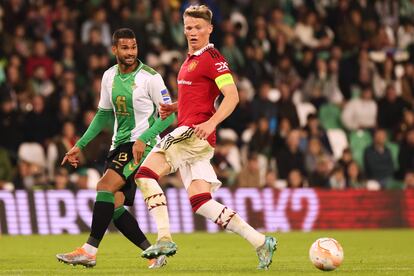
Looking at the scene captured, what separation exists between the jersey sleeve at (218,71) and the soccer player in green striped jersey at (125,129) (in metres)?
0.87

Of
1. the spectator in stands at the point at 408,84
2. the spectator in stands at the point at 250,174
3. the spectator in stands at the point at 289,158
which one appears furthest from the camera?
the spectator in stands at the point at 408,84

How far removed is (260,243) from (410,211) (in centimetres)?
1134

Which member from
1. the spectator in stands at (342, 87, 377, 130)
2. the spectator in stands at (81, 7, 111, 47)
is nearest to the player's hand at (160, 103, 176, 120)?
the spectator in stands at (81, 7, 111, 47)

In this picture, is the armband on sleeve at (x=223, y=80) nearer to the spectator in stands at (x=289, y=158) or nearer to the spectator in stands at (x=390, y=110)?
the spectator in stands at (x=289, y=158)

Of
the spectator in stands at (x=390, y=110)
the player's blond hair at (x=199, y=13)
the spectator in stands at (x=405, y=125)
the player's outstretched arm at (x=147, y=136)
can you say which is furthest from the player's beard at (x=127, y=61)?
the spectator in stands at (x=390, y=110)

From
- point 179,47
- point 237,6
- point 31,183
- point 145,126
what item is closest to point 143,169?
point 145,126

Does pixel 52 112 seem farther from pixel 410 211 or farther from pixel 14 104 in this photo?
pixel 410 211

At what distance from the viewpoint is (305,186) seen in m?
22.0

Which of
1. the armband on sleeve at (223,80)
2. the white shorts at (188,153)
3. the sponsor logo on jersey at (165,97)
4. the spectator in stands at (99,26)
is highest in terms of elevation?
the spectator in stands at (99,26)

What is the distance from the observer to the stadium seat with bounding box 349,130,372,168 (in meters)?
23.5

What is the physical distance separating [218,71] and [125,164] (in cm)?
150

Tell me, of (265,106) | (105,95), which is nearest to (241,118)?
(265,106)

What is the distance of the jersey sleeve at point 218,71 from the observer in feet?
34.2

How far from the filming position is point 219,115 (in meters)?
10.1
